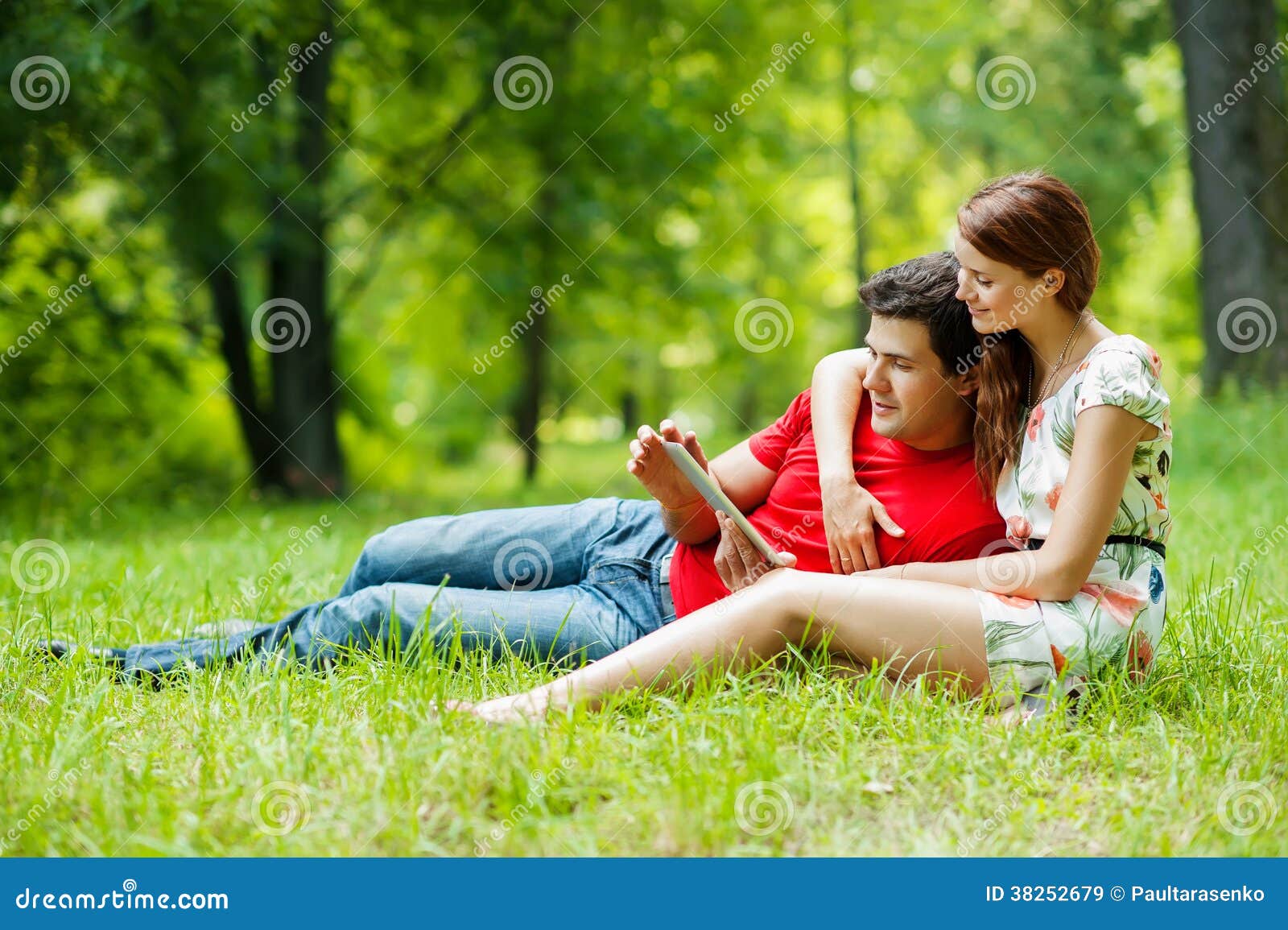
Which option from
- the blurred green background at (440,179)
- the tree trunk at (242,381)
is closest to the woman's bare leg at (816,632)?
the blurred green background at (440,179)

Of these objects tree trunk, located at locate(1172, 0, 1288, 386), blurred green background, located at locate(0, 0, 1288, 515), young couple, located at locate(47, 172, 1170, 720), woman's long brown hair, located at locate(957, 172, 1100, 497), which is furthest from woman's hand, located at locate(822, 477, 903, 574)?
tree trunk, located at locate(1172, 0, 1288, 386)

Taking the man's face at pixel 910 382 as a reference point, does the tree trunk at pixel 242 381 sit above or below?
above

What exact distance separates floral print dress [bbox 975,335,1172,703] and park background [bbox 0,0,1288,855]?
160 mm

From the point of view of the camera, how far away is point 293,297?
9.65 meters

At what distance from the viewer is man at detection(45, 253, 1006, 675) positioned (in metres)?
2.59

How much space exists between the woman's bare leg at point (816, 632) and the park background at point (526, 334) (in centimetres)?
10

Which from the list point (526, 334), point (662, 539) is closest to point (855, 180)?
point (526, 334)

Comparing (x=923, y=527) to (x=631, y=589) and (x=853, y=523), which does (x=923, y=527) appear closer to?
(x=853, y=523)

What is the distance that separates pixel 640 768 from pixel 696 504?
86 centimetres

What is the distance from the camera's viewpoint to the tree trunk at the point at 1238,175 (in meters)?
8.62

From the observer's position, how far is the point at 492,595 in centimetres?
289

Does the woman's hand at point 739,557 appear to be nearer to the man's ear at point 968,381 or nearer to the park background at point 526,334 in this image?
the park background at point 526,334

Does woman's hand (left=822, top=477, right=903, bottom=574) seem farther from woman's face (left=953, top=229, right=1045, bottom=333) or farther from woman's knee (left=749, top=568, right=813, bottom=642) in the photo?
woman's face (left=953, top=229, right=1045, bottom=333)

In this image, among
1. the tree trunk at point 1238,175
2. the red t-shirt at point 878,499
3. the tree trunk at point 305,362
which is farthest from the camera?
the tree trunk at point 305,362
